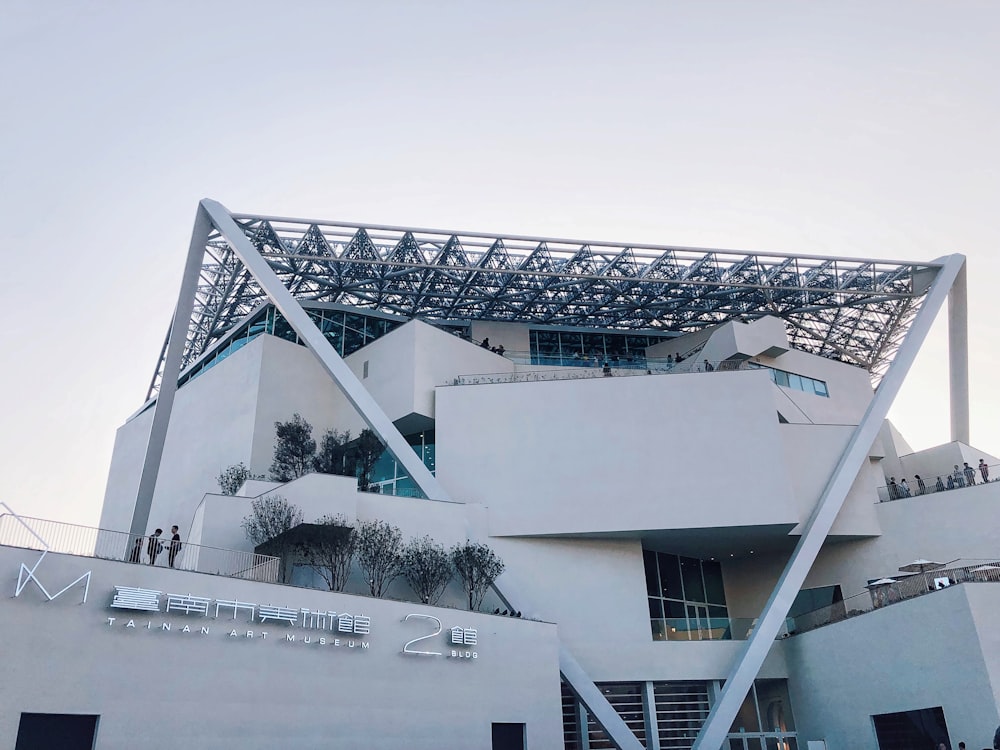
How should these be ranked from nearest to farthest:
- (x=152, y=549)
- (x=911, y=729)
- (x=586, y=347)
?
(x=152, y=549), (x=911, y=729), (x=586, y=347)

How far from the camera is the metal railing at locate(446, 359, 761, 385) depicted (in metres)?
35.8

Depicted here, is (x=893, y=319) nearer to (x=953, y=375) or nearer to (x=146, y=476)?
(x=953, y=375)

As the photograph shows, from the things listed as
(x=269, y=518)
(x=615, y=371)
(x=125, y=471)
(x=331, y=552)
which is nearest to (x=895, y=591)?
(x=615, y=371)

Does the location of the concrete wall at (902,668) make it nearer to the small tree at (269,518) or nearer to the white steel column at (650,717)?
the white steel column at (650,717)

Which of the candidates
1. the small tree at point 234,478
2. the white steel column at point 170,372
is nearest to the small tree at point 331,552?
the small tree at point 234,478

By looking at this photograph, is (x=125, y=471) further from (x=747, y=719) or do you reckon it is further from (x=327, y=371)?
(x=747, y=719)

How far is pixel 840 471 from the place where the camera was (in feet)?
111

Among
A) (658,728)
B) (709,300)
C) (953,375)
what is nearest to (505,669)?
(658,728)

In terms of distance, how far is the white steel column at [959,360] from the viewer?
42281 mm

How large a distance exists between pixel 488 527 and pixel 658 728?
10.1 m

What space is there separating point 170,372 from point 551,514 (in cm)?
1623

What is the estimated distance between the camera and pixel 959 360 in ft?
141

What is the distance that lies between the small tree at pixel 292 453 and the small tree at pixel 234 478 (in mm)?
1012

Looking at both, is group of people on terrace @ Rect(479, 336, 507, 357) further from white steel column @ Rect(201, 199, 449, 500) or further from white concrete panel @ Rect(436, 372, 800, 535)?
white steel column @ Rect(201, 199, 449, 500)
